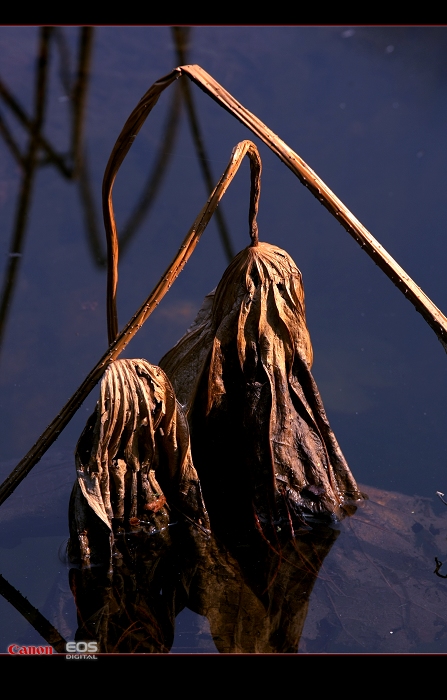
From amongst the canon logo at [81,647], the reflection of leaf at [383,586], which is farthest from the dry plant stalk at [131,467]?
the reflection of leaf at [383,586]

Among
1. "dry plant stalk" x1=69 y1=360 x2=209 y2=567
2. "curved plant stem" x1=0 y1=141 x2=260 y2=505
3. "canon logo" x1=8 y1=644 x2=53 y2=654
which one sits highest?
"curved plant stem" x1=0 y1=141 x2=260 y2=505

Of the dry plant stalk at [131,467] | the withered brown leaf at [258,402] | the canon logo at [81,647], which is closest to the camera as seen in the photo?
the canon logo at [81,647]

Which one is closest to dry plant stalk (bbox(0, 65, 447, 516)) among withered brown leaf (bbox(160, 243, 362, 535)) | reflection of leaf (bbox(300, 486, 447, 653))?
withered brown leaf (bbox(160, 243, 362, 535))

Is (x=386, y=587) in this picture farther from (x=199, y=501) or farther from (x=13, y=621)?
(x=13, y=621)

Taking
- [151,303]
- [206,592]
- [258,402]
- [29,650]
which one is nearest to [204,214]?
[151,303]

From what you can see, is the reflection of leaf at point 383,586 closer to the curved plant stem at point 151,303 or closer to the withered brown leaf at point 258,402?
the withered brown leaf at point 258,402

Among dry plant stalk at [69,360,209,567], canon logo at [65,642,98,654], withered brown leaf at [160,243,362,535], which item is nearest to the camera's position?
canon logo at [65,642,98,654]

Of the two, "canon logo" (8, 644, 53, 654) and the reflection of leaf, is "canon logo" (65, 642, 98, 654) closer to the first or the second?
"canon logo" (8, 644, 53, 654)
